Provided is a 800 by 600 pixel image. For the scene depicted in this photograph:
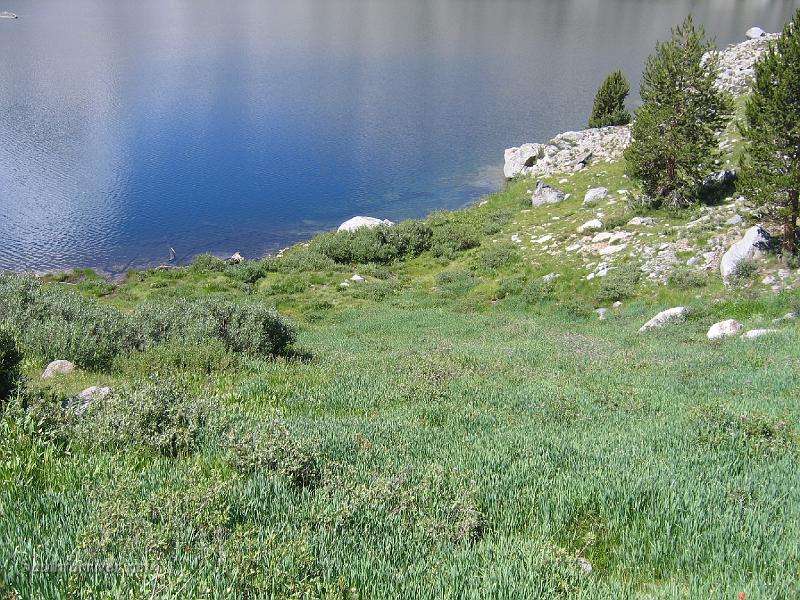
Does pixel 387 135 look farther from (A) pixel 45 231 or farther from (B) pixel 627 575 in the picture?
(B) pixel 627 575

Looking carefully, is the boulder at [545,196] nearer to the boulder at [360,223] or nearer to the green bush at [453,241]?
the green bush at [453,241]

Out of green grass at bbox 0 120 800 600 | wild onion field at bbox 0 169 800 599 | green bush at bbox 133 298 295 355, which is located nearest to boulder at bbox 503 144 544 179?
wild onion field at bbox 0 169 800 599

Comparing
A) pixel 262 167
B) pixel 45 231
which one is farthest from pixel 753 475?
pixel 262 167

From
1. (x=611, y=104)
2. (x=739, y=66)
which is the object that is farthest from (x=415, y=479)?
(x=739, y=66)

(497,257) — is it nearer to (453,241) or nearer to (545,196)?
(453,241)

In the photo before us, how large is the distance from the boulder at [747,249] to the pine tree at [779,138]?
53 centimetres

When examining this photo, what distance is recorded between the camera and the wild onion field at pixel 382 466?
455 cm

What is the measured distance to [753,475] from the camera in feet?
21.1

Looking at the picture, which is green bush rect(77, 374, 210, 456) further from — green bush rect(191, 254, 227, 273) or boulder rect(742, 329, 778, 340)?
green bush rect(191, 254, 227, 273)

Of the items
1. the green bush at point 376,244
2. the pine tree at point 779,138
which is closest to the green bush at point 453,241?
the green bush at point 376,244

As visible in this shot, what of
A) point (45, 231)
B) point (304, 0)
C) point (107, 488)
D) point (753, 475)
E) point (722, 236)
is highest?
point (304, 0)

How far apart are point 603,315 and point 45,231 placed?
32.4m

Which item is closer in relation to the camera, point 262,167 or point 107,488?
point 107,488

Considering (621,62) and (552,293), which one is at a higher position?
(621,62)
